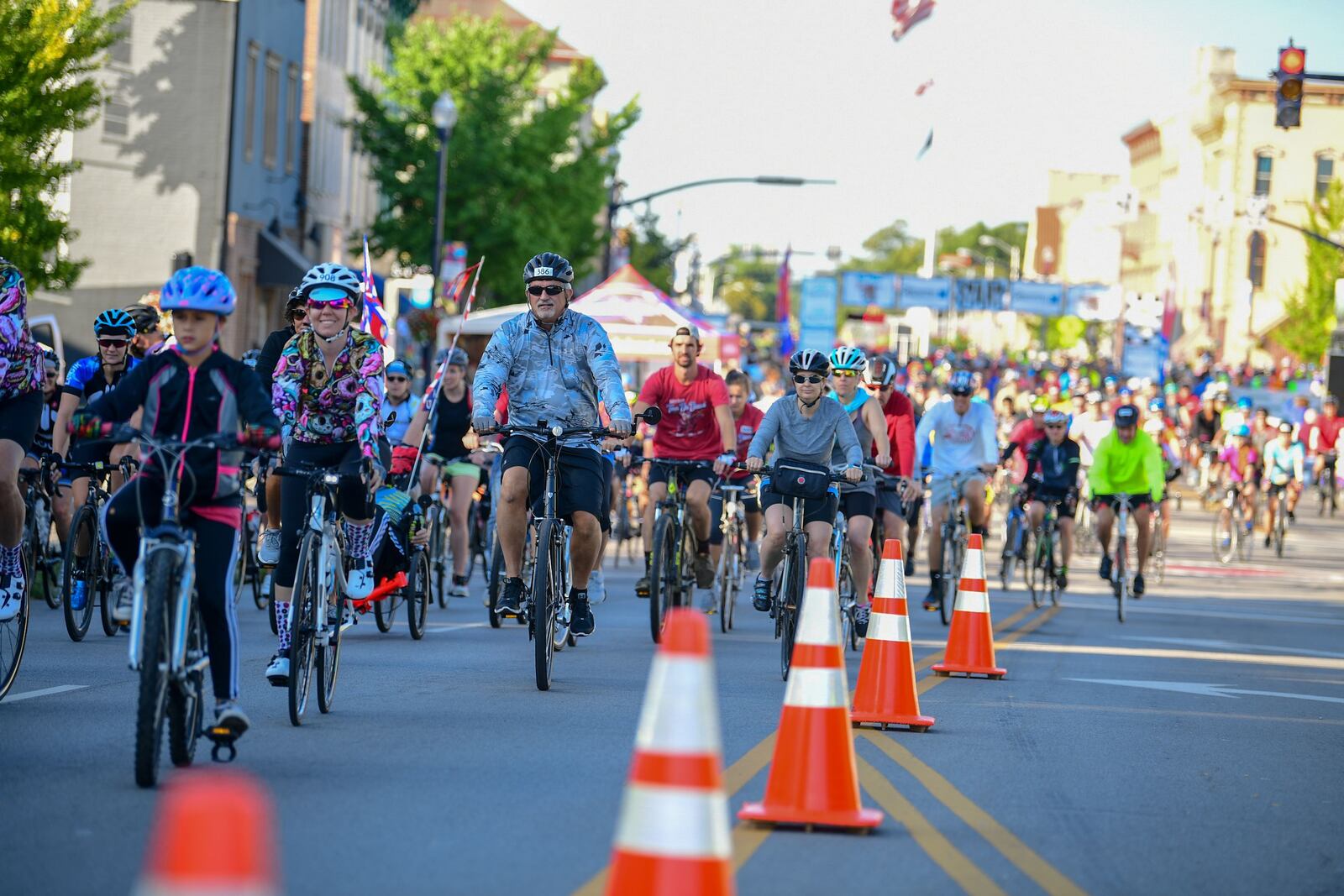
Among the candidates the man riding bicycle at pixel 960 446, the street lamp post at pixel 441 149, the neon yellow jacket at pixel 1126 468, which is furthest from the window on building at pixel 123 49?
the man riding bicycle at pixel 960 446

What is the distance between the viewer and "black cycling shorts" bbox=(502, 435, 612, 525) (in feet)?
39.0

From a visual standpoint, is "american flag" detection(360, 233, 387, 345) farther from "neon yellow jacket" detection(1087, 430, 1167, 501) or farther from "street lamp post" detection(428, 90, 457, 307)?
"street lamp post" detection(428, 90, 457, 307)

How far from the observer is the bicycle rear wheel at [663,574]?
14484 millimetres

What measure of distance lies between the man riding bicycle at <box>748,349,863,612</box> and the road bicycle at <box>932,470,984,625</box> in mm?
5531

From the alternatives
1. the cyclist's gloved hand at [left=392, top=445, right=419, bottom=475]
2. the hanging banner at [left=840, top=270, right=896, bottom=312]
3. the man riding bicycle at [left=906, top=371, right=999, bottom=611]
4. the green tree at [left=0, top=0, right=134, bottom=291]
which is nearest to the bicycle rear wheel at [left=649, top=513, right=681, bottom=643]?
the cyclist's gloved hand at [left=392, top=445, right=419, bottom=475]

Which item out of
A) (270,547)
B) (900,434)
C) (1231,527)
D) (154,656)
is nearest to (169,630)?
(154,656)

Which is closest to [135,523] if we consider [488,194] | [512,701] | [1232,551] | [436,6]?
[512,701]

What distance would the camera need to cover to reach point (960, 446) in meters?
20.0

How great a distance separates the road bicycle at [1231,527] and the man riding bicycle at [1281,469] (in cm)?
116

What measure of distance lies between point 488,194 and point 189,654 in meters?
41.4

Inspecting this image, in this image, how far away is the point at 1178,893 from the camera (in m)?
7.24

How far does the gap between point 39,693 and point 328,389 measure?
2.10 metres

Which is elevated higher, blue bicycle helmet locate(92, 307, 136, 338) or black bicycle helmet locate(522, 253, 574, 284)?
black bicycle helmet locate(522, 253, 574, 284)

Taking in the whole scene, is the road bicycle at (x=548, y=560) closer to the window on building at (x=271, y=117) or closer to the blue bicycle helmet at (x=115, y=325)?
the blue bicycle helmet at (x=115, y=325)
